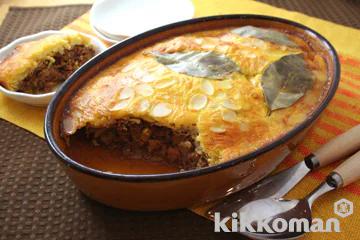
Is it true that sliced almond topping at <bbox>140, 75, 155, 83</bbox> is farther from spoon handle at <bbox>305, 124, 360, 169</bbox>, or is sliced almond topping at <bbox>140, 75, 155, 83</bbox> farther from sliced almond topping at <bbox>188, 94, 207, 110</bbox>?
spoon handle at <bbox>305, 124, 360, 169</bbox>

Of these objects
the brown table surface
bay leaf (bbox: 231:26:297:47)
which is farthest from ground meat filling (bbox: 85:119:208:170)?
bay leaf (bbox: 231:26:297:47)

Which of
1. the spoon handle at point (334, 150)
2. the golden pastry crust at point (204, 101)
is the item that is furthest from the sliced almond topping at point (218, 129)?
the spoon handle at point (334, 150)

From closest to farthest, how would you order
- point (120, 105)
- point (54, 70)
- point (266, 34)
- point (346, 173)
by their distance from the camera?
point (346, 173) < point (120, 105) < point (266, 34) < point (54, 70)

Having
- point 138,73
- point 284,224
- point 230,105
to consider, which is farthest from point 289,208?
point 138,73

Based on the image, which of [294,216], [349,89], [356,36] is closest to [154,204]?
[294,216]

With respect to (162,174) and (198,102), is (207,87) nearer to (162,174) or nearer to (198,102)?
(198,102)

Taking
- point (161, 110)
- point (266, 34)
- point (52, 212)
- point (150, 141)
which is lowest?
point (52, 212)

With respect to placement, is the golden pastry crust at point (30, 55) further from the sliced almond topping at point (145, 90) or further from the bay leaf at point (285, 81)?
the bay leaf at point (285, 81)
